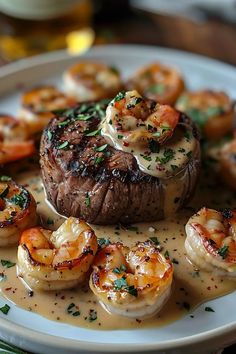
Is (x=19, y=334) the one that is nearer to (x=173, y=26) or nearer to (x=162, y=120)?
(x=162, y=120)

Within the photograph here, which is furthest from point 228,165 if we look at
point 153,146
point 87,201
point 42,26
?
point 42,26

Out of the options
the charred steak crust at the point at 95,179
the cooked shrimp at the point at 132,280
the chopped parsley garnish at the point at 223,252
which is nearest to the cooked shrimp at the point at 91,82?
the charred steak crust at the point at 95,179

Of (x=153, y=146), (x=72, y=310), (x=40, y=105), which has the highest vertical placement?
(x=153, y=146)

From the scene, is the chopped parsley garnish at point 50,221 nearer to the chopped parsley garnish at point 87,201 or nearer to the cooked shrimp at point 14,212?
the cooked shrimp at point 14,212

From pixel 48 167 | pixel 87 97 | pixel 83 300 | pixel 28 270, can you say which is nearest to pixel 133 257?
pixel 83 300

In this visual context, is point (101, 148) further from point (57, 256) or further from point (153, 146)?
point (57, 256)

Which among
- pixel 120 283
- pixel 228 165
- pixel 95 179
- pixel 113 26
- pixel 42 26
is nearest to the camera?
pixel 120 283
